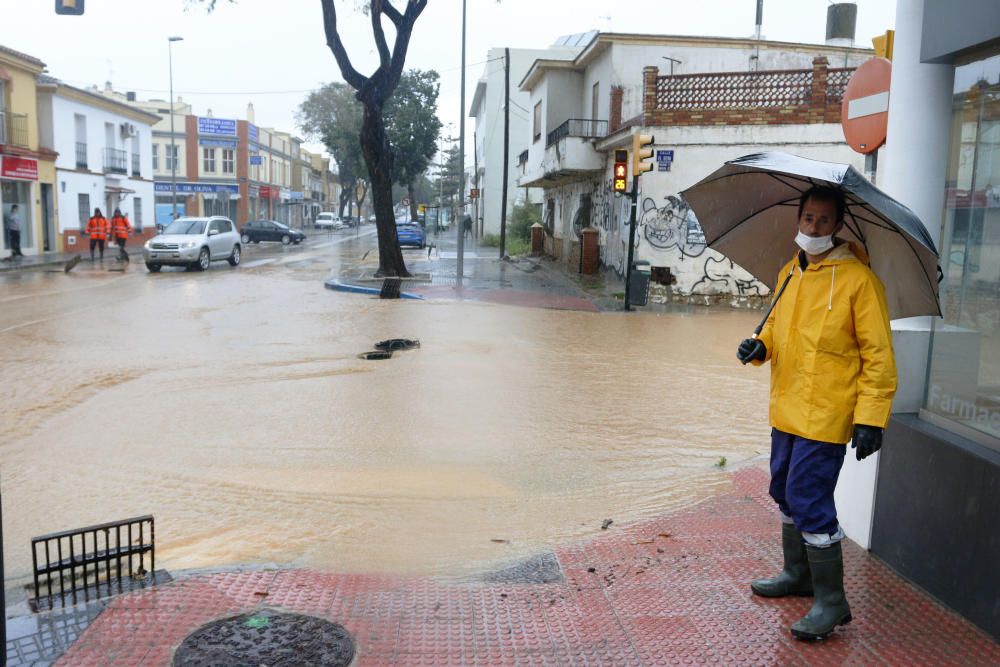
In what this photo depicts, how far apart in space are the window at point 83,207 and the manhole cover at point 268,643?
3595 centimetres

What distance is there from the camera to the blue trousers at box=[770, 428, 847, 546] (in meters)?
3.50

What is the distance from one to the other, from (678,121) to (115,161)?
1140 inches

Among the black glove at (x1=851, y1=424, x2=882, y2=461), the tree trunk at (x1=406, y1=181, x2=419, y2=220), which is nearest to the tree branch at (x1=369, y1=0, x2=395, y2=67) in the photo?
the black glove at (x1=851, y1=424, x2=882, y2=461)

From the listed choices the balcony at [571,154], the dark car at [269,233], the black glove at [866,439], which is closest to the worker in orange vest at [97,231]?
the balcony at [571,154]

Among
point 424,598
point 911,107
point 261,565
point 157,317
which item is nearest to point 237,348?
point 157,317

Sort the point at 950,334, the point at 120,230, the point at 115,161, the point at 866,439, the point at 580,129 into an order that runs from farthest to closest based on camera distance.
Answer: the point at 115,161 < the point at 120,230 < the point at 580,129 < the point at 950,334 < the point at 866,439

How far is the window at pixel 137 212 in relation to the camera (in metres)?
41.0

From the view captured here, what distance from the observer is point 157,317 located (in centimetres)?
1445

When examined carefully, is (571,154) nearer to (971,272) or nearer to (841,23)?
(841,23)

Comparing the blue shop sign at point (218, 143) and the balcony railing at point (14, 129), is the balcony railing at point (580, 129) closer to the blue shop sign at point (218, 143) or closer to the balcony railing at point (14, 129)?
the balcony railing at point (14, 129)

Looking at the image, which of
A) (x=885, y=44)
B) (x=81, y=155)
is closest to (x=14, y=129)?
(x=81, y=155)

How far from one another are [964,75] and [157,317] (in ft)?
42.5

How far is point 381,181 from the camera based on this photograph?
22609mm

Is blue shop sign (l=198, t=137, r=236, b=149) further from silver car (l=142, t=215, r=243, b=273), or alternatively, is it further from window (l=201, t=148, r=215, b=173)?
silver car (l=142, t=215, r=243, b=273)
